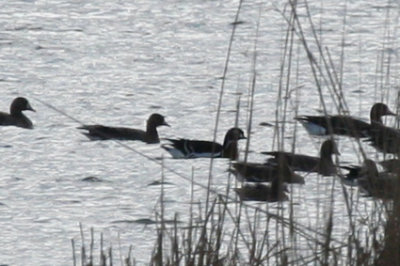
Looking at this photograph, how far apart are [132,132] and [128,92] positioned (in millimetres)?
1155

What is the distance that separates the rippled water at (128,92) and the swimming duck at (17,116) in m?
0.08

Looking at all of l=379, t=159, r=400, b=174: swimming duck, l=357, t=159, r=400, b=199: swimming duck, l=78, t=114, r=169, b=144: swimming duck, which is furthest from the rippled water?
l=357, t=159, r=400, b=199: swimming duck

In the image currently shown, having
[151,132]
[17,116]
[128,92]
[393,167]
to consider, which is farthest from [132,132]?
[393,167]

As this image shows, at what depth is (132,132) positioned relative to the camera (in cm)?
988

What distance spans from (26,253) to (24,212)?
0.90 m

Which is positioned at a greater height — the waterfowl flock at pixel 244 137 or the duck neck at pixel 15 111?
the duck neck at pixel 15 111

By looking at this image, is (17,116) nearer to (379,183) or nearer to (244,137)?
(244,137)

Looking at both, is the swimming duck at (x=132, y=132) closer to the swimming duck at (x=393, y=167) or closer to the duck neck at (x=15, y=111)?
the duck neck at (x=15, y=111)

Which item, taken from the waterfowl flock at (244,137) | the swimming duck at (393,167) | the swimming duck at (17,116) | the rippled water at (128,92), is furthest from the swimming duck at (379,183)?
the swimming duck at (17,116)

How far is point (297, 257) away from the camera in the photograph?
473cm

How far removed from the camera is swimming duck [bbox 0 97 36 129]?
9.87 meters

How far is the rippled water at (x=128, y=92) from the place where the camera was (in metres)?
7.65

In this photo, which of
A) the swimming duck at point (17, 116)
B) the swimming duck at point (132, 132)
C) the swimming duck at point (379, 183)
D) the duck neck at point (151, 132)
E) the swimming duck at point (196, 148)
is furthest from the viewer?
the swimming duck at point (17, 116)

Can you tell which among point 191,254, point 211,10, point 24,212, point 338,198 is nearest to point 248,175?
point 338,198
